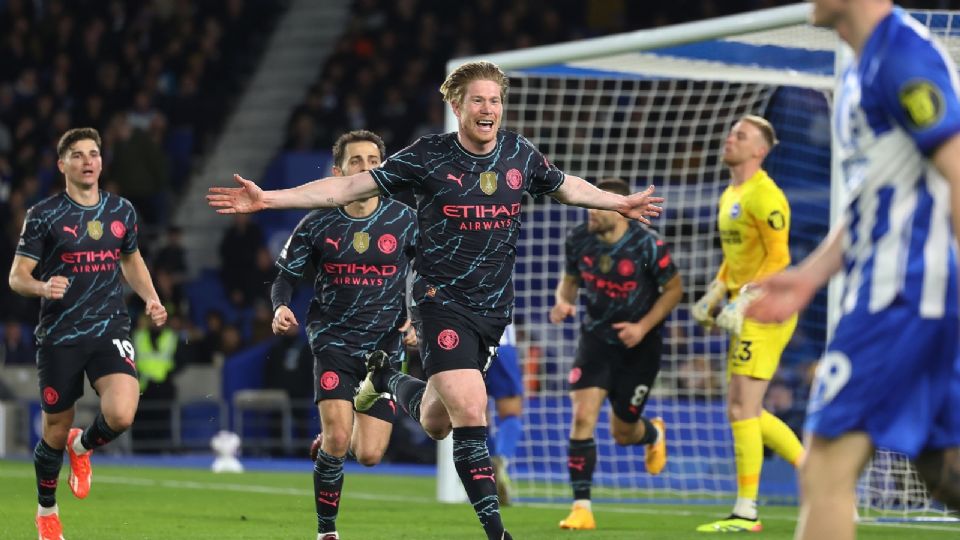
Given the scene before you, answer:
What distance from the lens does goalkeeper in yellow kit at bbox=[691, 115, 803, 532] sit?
8.95 meters

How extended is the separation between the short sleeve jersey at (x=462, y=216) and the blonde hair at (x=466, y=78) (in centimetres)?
18

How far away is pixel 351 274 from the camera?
7832 mm

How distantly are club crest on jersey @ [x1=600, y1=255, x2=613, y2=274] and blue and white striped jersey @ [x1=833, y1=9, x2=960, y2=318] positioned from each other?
5.72 m

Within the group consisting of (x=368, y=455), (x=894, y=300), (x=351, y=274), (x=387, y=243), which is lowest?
(x=368, y=455)

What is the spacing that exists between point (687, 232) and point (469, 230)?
25.4 feet

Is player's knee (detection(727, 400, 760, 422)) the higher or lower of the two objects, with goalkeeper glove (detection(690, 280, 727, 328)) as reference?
lower

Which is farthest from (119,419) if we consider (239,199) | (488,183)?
(239,199)

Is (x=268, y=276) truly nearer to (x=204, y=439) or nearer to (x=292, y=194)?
(x=204, y=439)

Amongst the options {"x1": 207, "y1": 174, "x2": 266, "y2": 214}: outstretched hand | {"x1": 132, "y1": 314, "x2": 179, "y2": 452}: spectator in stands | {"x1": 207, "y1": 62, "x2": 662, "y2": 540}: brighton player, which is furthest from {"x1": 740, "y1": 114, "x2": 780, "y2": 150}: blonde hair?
{"x1": 132, "y1": 314, "x2": 179, "y2": 452}: spectator in stands

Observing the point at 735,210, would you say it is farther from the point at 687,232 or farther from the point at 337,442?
the point at 687,232

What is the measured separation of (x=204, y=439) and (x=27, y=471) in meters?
3.99

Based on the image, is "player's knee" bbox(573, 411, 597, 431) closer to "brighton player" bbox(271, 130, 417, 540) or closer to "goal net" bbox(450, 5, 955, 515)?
"brighton player" bbox(271, 130, 417, 540)

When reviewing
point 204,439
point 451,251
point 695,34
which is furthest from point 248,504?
point 204,439

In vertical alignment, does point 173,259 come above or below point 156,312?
above
